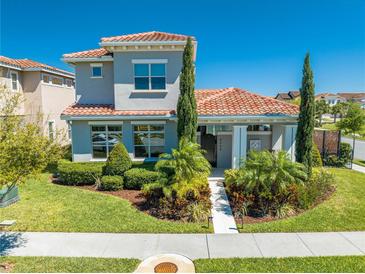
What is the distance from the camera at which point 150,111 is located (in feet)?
52.6

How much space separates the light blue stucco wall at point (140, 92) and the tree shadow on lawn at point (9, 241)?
9.41m

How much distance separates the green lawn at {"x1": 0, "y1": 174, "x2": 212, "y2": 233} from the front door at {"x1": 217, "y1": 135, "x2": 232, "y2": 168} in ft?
24.3

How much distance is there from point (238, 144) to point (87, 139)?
9.45 metres

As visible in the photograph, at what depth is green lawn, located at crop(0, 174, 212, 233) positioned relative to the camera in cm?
902

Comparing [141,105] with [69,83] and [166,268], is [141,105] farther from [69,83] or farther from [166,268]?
[69,83]

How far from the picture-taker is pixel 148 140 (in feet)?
53.7

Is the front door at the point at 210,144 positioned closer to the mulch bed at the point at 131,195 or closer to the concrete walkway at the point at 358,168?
the mulch bed at the point at 131,195

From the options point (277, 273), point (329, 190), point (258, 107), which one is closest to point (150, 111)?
point (258, 107)

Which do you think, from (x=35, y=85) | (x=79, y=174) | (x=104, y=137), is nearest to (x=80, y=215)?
(x=79, y=174)

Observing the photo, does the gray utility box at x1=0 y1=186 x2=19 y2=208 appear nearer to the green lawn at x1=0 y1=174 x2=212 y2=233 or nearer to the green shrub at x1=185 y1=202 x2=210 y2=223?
the green lawn at x1=0 y1=174 x2=212 y2=233

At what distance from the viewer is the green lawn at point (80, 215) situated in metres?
9.02

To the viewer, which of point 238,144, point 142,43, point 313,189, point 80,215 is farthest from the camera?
point 142,43

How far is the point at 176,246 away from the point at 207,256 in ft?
3.51

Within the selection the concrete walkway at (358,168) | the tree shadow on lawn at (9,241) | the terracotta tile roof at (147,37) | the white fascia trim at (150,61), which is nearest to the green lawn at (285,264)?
the tree shadow on lawn at (9,241)
